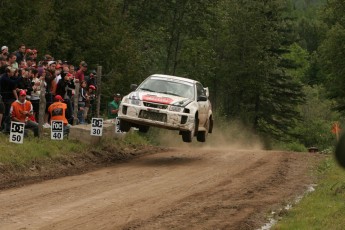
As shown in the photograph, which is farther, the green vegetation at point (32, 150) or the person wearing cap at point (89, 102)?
the person wearing cap at point (89, 102)

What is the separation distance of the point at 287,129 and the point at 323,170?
4582 centimetres

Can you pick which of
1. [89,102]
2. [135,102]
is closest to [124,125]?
[135,102]

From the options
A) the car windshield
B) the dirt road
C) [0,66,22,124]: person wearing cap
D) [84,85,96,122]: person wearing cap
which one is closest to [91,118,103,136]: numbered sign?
the dirt road

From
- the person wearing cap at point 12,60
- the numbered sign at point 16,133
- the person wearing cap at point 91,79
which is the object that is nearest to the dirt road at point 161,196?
the numbered sign at point 16,133

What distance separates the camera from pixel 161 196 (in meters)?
13.6

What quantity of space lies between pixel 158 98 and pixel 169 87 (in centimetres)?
130

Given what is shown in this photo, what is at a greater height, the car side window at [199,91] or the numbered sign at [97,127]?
the car side window at [199,91]

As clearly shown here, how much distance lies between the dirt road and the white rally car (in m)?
0.97

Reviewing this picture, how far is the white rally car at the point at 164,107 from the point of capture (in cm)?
1928

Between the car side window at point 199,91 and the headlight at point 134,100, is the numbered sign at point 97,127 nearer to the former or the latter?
the headlight at point 134,100

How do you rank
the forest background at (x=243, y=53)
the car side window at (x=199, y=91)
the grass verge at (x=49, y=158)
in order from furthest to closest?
the forest background at (x=243, y=53) < the car side window at (x=199, y=91) < the grass verge at (x=49, y=158)

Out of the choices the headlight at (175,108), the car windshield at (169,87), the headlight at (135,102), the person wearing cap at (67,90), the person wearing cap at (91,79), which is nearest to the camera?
the headlight at (175,108)

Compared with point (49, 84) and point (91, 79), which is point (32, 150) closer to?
point (49, 84)

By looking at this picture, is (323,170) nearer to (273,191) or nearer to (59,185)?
(273,191)
